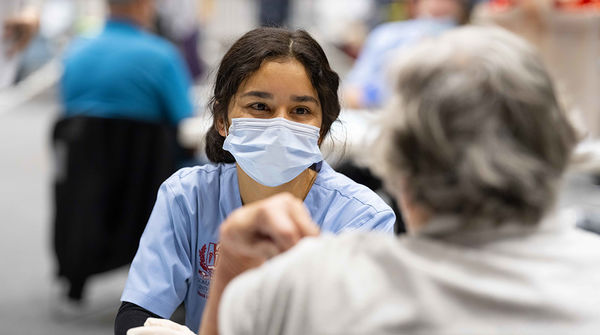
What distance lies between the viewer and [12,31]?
2521mm

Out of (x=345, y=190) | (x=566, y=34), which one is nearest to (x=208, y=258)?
(x=345, y=190)

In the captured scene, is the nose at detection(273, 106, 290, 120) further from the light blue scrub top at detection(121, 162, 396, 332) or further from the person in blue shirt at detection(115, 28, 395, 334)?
the light blue scrub top at detection(121, 162, 396, 332)

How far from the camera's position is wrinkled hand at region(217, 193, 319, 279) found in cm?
86

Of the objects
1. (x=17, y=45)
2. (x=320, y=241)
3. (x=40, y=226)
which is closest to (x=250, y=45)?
(x=320, y=241)

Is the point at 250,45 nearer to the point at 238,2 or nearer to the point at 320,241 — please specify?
the point at 320,241

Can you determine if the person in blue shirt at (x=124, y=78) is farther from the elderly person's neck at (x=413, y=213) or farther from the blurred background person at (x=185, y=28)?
the blurred background person at (x=185, y=28)

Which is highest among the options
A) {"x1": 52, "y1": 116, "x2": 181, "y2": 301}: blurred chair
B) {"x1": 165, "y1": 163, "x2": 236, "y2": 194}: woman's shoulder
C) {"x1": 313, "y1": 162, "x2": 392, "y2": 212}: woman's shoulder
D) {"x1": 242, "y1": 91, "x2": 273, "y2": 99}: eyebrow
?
{"x1": 242, "y1": 91, "x2": 273, "y2": 99}: eyebrow

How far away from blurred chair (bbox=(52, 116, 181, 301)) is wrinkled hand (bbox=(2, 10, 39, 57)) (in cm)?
50

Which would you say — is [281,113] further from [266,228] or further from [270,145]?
[266,228]

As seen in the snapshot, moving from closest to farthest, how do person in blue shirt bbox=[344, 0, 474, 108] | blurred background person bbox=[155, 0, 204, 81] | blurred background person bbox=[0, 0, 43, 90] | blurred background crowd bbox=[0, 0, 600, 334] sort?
1. blurred background person bbox=[0, 0, 43, 90]
2. blurred background crowd bbox=[0, 0, 600, 334]
3. person in blue shirt bbox=[344, 0, 474, 108]
4. blurred background person bbox=[155, 0, 204, 81]

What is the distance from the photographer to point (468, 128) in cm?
78

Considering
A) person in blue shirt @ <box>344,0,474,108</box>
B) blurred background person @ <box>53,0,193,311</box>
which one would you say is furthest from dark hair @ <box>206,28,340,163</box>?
person in blue shirt @ <box>344,0,474,108</box>

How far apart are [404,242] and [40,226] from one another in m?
4.25

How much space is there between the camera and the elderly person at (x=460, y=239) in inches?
30.5
